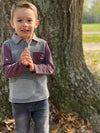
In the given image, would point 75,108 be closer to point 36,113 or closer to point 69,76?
point 69,76

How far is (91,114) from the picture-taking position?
3.35 m

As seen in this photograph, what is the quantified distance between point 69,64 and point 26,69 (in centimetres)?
128

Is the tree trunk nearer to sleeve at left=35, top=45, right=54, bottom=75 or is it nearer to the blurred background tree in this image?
sleeve at left=35, top=45, right=54, bottom=75

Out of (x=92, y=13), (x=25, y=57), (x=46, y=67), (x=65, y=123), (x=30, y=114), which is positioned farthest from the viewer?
(x=92, y=13)

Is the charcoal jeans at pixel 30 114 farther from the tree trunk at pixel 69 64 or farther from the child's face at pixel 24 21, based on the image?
the tree trunk at pixel 69 64

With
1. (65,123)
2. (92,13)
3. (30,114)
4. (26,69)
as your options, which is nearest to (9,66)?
(26,69)

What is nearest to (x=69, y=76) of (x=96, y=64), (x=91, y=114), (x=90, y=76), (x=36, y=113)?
(x=90, y=76)

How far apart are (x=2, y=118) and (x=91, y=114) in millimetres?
1378

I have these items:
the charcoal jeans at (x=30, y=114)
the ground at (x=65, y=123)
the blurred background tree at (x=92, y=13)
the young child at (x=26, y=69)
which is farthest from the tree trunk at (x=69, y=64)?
the blurred background tree at (x=92, y=13)

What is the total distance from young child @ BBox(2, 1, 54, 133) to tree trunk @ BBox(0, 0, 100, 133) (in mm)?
829

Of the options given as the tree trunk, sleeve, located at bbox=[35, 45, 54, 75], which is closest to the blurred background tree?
the tree trunk

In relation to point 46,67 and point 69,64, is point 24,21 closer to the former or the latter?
point 46,67

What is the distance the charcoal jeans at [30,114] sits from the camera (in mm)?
2305

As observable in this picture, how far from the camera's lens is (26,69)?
2.18 meters
